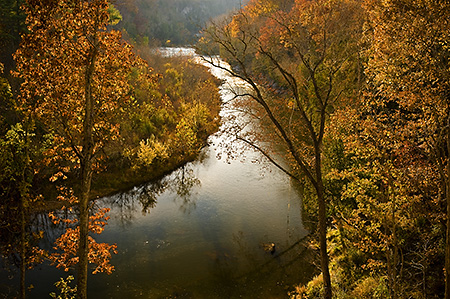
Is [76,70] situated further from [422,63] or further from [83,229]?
[422,63]

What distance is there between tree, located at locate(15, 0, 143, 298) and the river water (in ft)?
11.2

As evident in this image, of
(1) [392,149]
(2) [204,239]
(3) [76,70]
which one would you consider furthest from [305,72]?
(3) [76,70]

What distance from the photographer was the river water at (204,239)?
1177 centimetres

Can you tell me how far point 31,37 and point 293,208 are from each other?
1371cm

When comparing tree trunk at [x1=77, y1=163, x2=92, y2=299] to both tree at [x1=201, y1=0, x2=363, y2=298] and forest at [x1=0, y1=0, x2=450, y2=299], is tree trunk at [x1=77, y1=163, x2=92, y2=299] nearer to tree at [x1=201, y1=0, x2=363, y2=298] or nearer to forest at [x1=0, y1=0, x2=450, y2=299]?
forest at [x1=0, y1=0, x2=450, y2=299]

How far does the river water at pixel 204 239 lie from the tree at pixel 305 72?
5.38 feet

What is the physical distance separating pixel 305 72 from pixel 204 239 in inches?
596

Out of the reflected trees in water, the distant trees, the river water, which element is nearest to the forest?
the river water

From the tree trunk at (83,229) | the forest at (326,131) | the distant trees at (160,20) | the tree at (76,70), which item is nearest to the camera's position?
the tree at (76,70)

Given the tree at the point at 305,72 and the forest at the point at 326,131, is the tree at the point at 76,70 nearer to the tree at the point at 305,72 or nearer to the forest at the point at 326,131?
the forest at the point at 326,131

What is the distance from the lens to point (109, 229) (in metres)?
15.1

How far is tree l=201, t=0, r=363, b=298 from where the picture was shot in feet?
26.5

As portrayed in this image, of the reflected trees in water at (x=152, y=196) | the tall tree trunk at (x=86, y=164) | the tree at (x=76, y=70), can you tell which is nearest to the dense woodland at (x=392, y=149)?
the tree at (x=76, y=70)

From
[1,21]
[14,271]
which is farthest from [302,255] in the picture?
[1,21]
